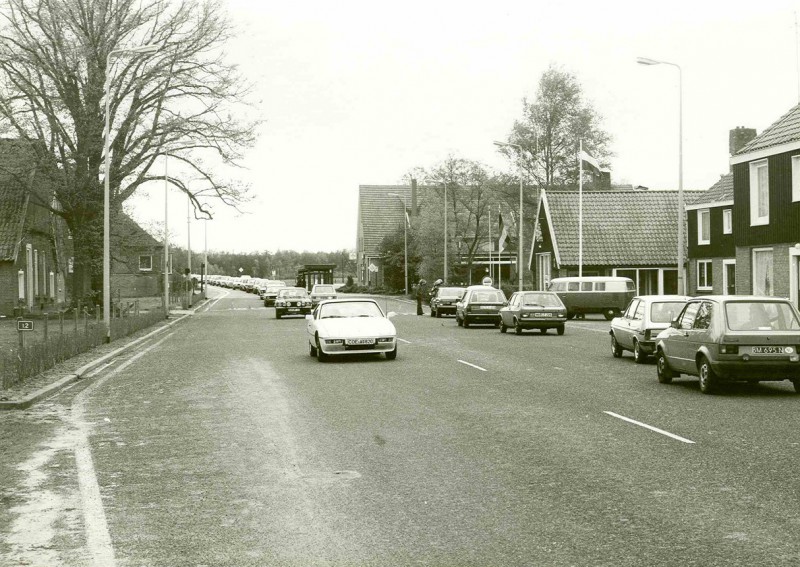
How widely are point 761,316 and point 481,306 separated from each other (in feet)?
74.0

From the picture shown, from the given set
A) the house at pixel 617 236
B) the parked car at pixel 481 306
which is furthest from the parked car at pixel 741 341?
the house at pixel 617 236

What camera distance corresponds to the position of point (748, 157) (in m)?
33.6

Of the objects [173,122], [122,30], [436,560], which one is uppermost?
[122,30]

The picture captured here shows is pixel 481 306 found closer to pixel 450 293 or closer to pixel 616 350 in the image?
pixel 450 293

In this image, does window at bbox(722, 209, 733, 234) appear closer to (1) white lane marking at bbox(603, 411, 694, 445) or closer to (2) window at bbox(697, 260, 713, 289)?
(2) window at bbox(697, 260, 713, 289)

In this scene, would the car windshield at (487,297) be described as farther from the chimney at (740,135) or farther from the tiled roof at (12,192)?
the chimney at (740,135)

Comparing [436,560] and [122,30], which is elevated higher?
[122,30]

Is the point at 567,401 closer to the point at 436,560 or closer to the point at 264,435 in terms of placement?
the point at 264,435

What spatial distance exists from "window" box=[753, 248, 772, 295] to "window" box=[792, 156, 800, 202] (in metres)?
2.79

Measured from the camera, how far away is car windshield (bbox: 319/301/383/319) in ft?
75.1

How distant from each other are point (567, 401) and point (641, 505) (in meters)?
6.56

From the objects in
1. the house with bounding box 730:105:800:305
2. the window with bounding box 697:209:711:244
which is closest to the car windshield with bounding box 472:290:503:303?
the house with bounding box 730:105:800:305

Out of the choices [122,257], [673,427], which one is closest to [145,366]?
[673,427]

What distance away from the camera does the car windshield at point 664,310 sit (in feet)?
67.8
